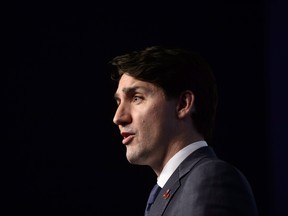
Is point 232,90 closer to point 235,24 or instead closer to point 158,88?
point 235,24

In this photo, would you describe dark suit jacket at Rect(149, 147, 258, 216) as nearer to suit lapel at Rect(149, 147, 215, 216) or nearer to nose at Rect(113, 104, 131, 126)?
suit lapel at Rect(149, 147, 215, 216)

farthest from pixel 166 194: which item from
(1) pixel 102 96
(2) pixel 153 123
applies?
(1) pixel 102 96

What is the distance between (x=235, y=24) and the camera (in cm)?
259

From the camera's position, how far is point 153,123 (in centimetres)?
131

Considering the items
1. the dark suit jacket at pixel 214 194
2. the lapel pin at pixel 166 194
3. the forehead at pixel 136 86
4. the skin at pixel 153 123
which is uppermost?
the forehead at pixel 136 86

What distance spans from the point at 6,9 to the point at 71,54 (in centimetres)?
38

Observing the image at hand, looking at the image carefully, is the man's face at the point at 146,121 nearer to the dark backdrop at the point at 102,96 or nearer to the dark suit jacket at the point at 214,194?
the dark suit jacket at the point at 214,194

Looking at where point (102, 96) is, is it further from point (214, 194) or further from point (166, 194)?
point (214, 194)

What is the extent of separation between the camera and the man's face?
51.6 inches

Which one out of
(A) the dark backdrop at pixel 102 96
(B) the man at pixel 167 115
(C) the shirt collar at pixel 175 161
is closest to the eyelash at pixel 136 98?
(B) the man at pixel 167 115

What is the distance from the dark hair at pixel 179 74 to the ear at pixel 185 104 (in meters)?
0.01

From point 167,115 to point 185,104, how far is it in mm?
63

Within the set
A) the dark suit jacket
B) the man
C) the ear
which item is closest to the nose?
the man

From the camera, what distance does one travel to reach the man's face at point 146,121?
1312mm
